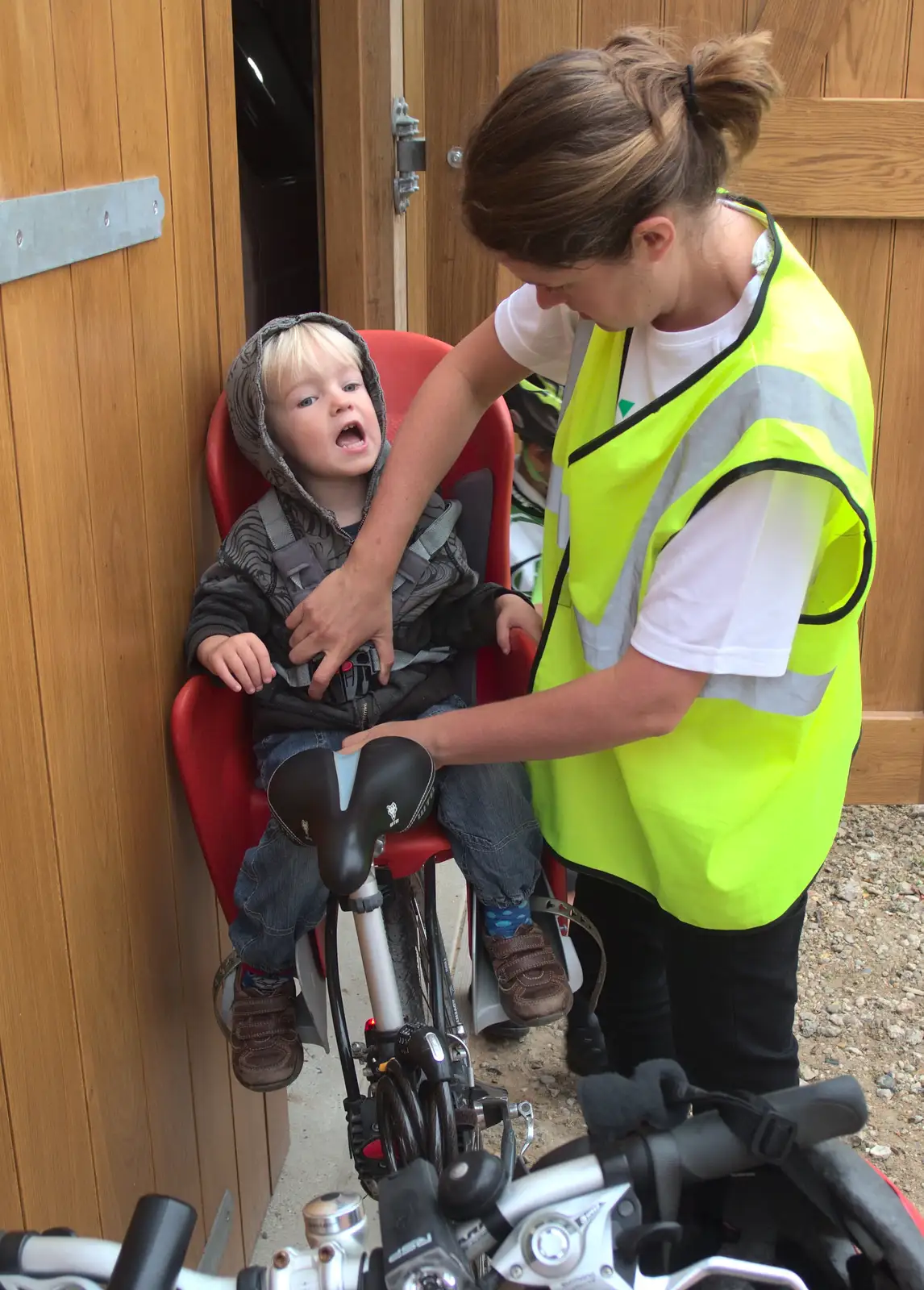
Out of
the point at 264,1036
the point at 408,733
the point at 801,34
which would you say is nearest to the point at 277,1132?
the point at 264,1036

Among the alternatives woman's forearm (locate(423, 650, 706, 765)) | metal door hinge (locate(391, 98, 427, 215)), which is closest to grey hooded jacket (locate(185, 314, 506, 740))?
woman's forearm (locate(423, 650, 706, 765))

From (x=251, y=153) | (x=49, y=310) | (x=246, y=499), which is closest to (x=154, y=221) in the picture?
(x=49, y=310)

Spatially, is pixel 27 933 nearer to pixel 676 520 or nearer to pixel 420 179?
pixel 676 520

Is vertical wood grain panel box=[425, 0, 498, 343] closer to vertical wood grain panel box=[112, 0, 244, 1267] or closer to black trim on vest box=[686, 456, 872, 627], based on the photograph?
vertical wood grain panel box=[112, 0, 244, 1267]

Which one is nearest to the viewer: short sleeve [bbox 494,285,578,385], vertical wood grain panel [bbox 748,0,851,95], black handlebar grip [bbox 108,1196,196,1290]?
black handlebar grip [bbox 108,1196,196,1290]

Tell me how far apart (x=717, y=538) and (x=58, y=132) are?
78cm

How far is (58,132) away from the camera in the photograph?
1.21 m

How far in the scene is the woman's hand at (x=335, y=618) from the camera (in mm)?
1739

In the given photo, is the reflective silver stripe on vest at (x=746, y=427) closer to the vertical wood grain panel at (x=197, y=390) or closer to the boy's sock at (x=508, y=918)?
the boy's sock at (x=508, y=918)

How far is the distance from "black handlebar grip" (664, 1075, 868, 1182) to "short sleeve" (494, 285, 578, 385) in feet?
Result: 3.86

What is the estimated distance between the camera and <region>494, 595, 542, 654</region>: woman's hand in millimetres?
1836

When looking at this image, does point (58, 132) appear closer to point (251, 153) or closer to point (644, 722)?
point (644, 722)

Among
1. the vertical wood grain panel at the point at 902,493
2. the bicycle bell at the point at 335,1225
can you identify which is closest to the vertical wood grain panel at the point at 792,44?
the vertical wood grain panel at the point at 902,493

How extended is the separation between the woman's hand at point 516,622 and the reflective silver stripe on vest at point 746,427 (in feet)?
1.20
